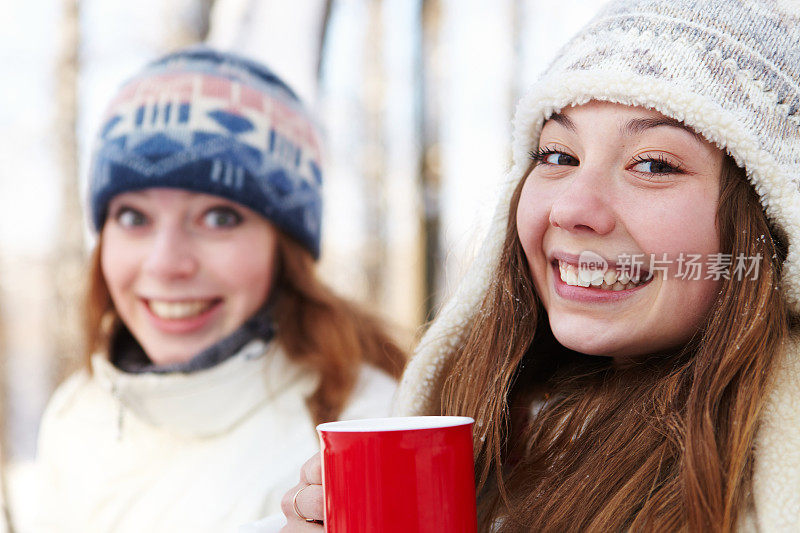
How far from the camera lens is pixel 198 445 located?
197 centimetres

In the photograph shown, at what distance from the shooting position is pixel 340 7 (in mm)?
5879

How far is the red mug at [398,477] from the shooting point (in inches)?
32.5

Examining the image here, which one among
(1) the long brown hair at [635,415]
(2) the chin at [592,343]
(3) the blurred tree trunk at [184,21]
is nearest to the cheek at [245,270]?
(1) the long brown hair at [635,415]

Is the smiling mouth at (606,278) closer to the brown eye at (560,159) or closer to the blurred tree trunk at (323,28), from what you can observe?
the brown eye at (560,159)

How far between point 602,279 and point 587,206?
0.40ft

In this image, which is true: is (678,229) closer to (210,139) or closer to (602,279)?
(602,279)

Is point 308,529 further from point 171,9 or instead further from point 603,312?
point 171,9

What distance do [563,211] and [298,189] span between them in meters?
1.20

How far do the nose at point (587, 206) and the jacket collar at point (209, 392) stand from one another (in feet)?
3.74

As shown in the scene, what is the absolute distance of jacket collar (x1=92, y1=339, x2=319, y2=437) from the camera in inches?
75.8

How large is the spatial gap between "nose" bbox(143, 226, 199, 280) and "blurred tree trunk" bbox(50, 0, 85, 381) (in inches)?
118

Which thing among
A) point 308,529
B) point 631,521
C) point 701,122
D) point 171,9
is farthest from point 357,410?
point 171,9

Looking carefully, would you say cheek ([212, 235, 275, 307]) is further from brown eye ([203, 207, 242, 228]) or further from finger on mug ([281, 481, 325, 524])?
finger on mug ([281, 481, 325, 524])

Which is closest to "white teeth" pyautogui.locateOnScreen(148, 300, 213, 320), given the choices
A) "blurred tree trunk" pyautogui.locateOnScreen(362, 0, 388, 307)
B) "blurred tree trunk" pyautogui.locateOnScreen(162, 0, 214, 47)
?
"blurred tree trunk" pyautogui.locateOnScreen(162, 0, 214, 47)
